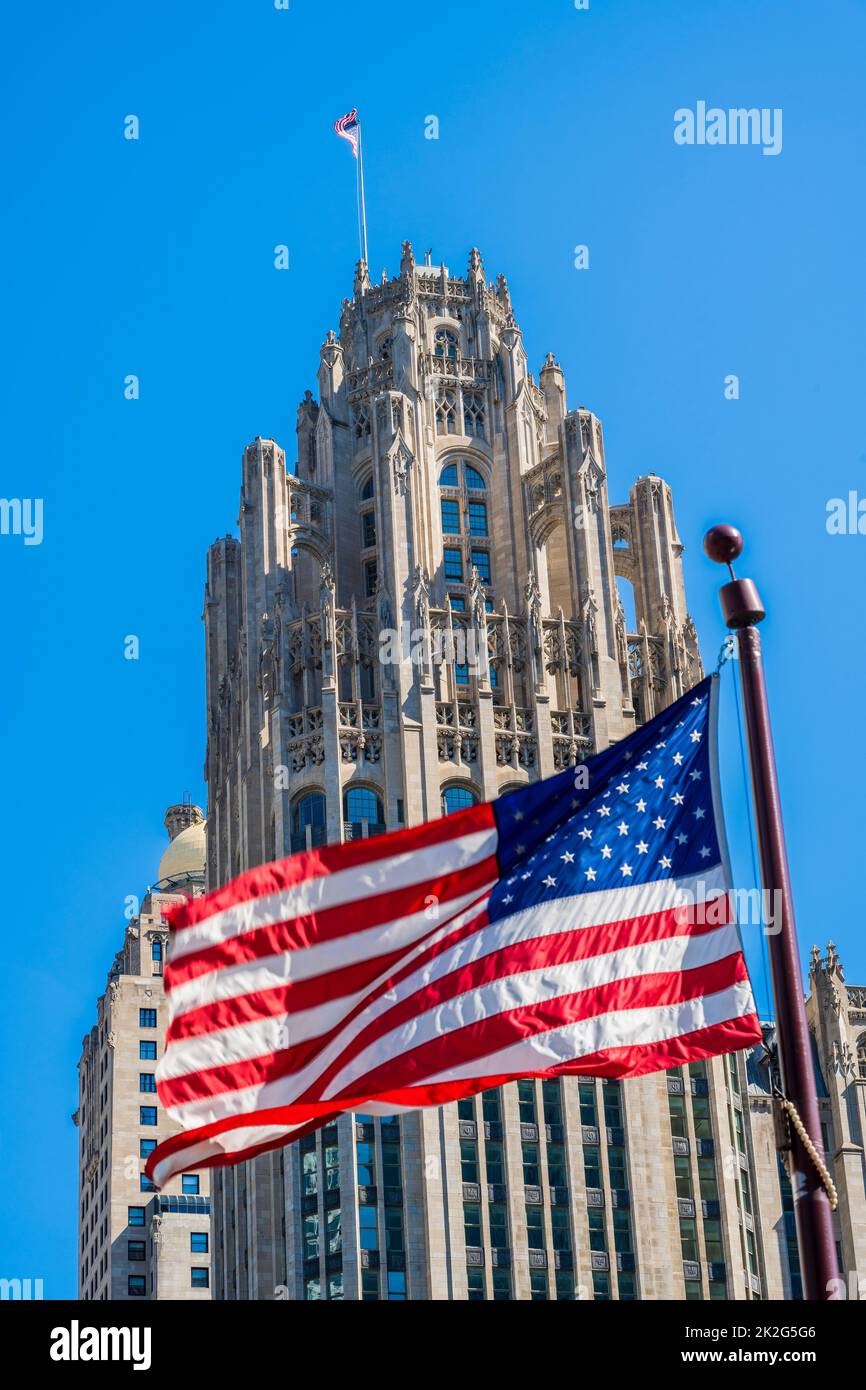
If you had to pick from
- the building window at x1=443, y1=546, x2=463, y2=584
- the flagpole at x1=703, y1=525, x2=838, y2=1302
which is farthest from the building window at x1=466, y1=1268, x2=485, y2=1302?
the flagpole at x1=703, y1=525, x2=838, y2=1302

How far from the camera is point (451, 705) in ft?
329

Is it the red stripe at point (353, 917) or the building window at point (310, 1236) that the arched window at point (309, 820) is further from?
the red stripe at point (353, 917)

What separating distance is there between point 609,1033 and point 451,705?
6847 centimetres

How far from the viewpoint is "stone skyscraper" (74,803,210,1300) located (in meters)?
140

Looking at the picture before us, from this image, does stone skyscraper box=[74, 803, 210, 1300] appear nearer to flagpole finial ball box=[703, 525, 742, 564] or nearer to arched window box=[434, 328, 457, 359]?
arched window box=[434, 328, 457, 359]

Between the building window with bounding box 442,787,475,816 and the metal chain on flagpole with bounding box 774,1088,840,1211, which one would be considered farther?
the building window with bounding box 442,787,475,816

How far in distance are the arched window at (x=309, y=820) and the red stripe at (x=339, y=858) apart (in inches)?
2500

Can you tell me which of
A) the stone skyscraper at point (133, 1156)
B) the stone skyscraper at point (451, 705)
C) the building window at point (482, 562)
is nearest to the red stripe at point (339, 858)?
the stone skyscraper at point (451, 705)

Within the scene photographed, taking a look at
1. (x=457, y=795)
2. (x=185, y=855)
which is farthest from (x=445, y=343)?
(x=185, y=855)

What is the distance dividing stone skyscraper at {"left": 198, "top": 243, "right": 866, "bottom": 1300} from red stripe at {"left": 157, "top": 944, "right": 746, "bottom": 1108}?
58.1 metres

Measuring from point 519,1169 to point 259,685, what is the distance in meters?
22.0

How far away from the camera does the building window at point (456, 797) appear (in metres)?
98.5

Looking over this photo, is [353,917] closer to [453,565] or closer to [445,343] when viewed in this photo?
[453,565]

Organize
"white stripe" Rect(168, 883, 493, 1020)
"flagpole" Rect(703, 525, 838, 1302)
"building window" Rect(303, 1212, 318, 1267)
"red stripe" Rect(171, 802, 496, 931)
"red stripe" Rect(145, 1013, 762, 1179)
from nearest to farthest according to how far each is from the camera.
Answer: "flagpole" Rect(703, 525, 838, 1302) → "red stripe" Rect(145, 1013, 762, 1179) → "white stripe" Rect(168, 883, 493, 1020) → "red stripe" Rect(171, 802, 496, 931) → "building window" Rect(303, 1212, 318, 1267)
